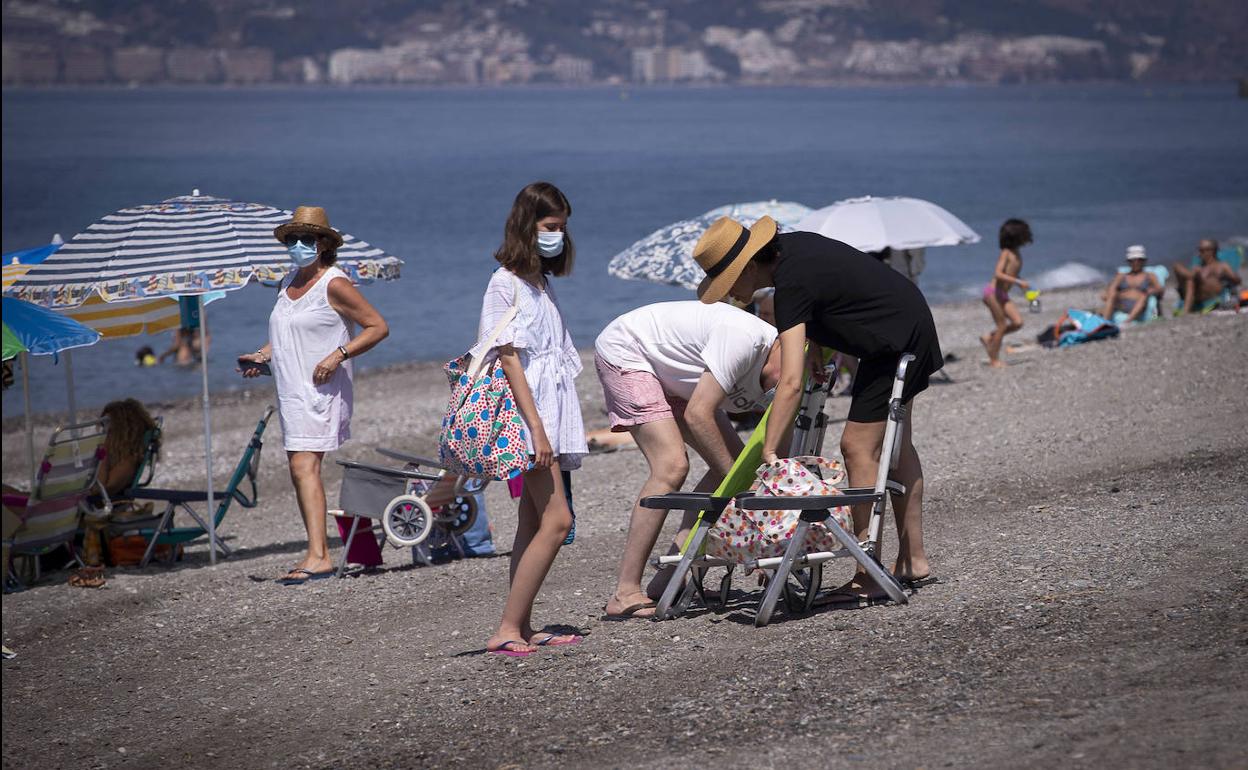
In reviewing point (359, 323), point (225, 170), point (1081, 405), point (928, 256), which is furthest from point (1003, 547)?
point (225, 170)

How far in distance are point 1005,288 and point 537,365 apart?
9.50 metres

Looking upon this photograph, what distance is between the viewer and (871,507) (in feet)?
19.1

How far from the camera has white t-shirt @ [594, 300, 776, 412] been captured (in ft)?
18.3

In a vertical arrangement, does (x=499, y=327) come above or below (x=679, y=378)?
above

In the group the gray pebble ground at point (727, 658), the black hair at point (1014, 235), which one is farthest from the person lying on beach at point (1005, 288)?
the gray pebble ground at point (727, 658)

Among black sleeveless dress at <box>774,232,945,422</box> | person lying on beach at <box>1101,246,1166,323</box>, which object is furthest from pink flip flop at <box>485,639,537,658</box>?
person lying on beach at <box>1101,246,1166,323</box>

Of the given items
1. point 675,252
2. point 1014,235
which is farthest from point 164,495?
point 1014,235

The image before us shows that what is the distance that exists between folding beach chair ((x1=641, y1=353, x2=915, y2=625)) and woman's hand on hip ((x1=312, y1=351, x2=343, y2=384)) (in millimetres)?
2287

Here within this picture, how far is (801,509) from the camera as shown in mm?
5418

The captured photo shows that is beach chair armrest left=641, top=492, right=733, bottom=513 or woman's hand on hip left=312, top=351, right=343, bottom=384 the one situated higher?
woman's hand on hip left=312, top=351, right=343, bottom=384

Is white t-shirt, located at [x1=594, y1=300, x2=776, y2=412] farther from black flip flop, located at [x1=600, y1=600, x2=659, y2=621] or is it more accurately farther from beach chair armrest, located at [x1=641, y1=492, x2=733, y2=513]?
black flip flop, located at [x1=600, y1=600, x2=659, y2=621]

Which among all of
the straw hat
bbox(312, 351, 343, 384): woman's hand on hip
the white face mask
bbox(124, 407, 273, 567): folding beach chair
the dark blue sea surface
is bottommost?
the dark blue sea surface

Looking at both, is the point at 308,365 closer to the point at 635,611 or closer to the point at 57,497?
the point at 57,497

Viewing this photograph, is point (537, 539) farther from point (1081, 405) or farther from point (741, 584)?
point (1081, 405)
